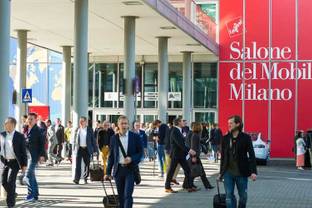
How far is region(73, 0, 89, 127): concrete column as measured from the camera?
19.8 metres

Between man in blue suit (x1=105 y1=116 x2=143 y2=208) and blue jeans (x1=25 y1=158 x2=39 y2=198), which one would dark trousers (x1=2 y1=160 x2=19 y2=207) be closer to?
blue jeans (x1=25 y1=158 x2=39 y2=198)

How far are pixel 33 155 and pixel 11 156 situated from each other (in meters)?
1.90

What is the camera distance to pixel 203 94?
39.2 metres

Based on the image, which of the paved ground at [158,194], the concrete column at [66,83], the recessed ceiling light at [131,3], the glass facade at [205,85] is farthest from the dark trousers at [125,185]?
the glass facade at [205,85]

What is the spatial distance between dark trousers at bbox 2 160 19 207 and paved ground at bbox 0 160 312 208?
0.86 meters

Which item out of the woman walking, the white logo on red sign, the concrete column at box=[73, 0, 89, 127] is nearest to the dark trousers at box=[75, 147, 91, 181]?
the concrete column at box=[73, 0, 89, 127]

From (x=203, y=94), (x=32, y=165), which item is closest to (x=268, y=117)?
(x=203, y=94)

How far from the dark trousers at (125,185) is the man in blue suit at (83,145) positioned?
7.80 metres

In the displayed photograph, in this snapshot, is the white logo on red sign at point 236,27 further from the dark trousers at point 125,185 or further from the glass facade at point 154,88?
the dark trousers at point 125,185

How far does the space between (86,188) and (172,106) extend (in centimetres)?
2289

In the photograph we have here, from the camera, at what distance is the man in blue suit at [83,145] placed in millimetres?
17984

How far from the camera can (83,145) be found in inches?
712

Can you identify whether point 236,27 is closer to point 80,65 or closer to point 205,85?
point 205,85

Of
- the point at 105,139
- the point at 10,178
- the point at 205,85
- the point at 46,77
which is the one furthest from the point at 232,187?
the point at 46,77
